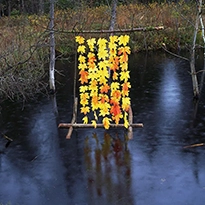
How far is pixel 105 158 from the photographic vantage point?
21.9ft

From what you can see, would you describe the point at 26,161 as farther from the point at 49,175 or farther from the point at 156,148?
the point at 156,148

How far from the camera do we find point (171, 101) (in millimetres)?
10031

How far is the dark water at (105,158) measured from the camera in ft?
18.0

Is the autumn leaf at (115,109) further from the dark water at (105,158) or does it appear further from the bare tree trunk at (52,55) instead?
the bare tree trunk at (52,55)

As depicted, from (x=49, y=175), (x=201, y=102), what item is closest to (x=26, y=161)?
(x=49, y=175)

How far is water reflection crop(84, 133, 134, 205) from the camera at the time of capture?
213 inches

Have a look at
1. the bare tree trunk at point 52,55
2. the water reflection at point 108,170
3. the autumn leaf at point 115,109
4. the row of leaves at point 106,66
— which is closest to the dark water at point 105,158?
the water reflection at point 108,170

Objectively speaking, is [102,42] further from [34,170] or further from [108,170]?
[34,170]

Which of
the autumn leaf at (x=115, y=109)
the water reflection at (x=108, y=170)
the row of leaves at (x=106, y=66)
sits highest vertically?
the row of leaves at (x=106, y=66)

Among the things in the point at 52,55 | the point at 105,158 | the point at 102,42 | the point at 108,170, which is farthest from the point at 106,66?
the point at 52,55

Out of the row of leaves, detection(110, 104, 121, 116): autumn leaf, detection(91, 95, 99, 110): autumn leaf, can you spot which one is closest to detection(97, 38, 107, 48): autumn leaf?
the row of leaves

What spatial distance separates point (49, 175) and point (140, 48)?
41.4 feet

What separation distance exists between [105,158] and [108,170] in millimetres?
506

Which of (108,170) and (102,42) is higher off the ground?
(102,42)
